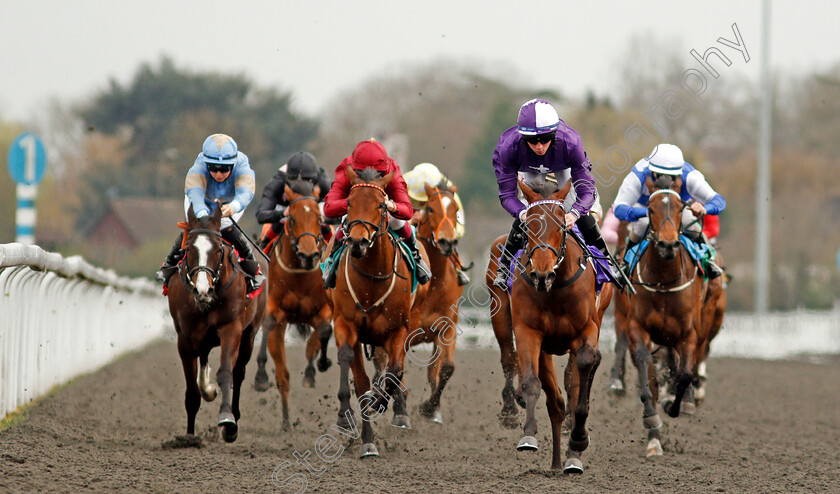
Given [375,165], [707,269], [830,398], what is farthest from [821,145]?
[375,165]

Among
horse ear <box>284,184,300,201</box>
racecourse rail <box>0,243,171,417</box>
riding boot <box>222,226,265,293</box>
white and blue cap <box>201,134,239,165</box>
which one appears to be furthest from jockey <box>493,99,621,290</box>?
racecourse rail <box>0,243,171,417</box>

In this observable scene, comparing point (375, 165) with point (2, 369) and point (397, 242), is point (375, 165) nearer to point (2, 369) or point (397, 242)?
point (397, 242)

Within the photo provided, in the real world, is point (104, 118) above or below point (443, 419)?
above

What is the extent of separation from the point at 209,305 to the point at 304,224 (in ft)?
5.43

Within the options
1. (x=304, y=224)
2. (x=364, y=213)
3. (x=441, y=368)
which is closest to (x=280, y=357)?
(x=304, y=224)

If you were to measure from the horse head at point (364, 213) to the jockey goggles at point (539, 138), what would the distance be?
1053 millimetres

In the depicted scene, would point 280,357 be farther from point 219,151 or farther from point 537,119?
point 537,119

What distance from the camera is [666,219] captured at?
872cm

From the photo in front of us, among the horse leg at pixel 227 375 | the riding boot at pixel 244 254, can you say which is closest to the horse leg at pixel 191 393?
the horse leg at pixel 227 375

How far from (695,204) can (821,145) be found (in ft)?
112

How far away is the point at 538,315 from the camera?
706cm

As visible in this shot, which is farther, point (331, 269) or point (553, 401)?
point (331, 269)

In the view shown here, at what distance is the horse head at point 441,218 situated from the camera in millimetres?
9789

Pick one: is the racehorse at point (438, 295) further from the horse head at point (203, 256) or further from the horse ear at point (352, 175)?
the horse head at point (203, 256)
